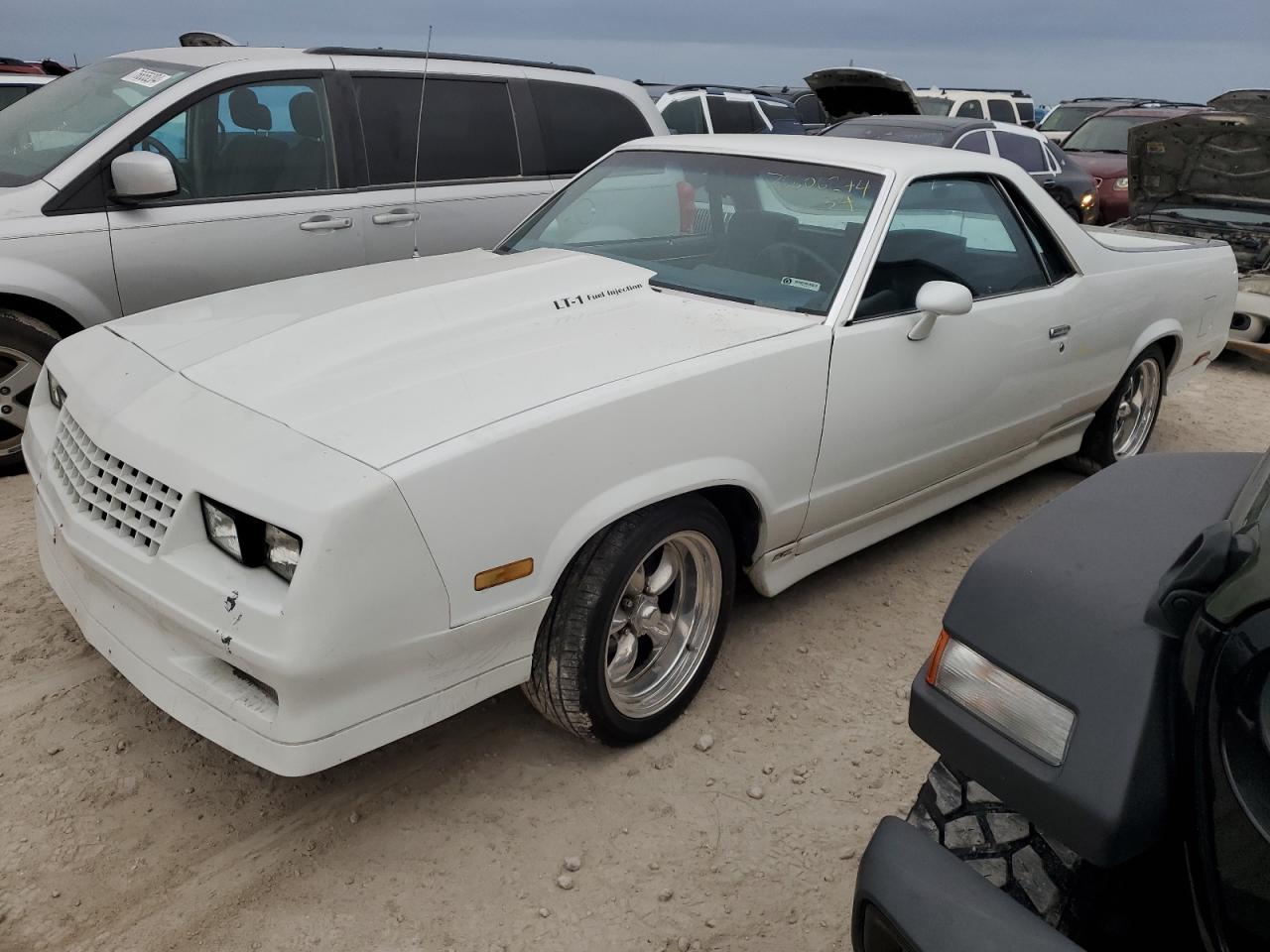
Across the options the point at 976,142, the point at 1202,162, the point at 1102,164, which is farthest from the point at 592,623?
the point at 1102,164

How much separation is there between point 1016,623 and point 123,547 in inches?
75.3

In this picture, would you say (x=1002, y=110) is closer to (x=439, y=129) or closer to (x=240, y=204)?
(x=439, y=129)

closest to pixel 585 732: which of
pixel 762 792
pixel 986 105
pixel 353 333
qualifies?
pixel 762 792

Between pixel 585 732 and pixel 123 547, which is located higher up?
pixel 123 547

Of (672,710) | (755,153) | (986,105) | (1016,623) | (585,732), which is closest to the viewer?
(1016,623)

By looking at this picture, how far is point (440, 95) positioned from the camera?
17.6 feet

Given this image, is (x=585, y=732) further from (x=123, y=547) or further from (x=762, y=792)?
(x=123, y=547)

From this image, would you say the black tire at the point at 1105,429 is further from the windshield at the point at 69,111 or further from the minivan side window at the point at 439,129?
the windshield at the point at 69,111

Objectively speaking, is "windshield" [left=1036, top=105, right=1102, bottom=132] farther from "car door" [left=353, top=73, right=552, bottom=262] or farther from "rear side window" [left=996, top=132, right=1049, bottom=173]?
"car door" [left=353, top=73, right=552, bottom=262]

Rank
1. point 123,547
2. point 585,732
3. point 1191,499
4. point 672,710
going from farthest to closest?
point 672,710
point 585,732
point 123,547
point 1191,499

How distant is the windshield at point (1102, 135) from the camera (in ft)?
42.7

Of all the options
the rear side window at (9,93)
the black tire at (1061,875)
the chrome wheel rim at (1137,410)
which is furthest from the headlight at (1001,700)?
the rear side window at (9,93)

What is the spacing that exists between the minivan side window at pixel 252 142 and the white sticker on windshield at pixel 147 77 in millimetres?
259

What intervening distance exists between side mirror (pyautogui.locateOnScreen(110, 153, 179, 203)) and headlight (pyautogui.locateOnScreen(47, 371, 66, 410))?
1.49m
